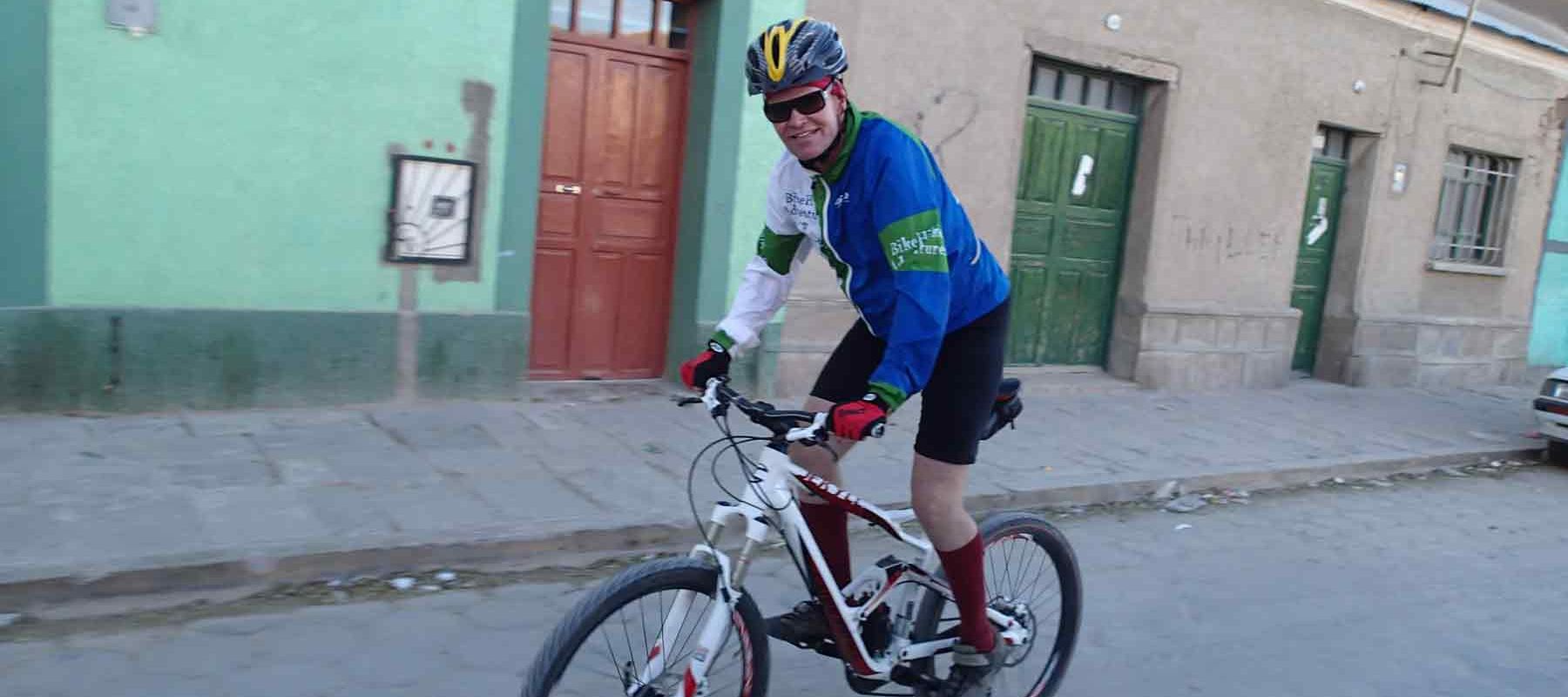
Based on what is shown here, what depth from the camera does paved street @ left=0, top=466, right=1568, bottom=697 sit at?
11.9ft

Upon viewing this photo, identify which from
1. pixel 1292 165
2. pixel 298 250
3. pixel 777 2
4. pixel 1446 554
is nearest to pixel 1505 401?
pixel 1292 165

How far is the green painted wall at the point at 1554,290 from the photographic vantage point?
1385 cm

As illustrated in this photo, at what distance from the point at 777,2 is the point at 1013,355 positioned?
361cm

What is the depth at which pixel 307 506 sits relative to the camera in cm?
487

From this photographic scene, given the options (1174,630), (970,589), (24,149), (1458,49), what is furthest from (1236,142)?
(24,149)

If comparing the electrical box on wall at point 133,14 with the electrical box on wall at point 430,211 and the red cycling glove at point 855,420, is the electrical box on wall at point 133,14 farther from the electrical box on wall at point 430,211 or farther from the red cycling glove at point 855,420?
the red cycling glove at point 855,420

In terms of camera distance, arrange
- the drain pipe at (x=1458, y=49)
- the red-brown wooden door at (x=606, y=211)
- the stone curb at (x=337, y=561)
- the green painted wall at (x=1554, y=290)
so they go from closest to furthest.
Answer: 1. the stone curb at (x=337, y=561)
2. the red-brown wooden door at (x=606, y=211)
3. the drain pipe at (x=1458, y=49)
4. the green painted wall at (x=1554, y=290)

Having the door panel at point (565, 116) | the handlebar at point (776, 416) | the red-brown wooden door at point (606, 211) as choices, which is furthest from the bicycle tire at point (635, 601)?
the door panel at point (565, 116)

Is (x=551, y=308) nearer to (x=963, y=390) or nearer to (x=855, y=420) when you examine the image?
(x=963, y=390)

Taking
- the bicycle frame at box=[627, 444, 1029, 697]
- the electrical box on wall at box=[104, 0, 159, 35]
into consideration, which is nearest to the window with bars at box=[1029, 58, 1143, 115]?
the electrical box on wall at box=[104, 0, 159, 35]

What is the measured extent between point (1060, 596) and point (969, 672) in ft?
1.75

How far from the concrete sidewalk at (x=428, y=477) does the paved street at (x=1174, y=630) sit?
0.25 metres

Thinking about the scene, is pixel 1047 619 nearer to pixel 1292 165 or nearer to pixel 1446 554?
pixel 1446 554

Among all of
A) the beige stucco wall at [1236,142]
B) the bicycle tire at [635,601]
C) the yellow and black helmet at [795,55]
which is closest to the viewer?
the bicycle tire at [635,601]
